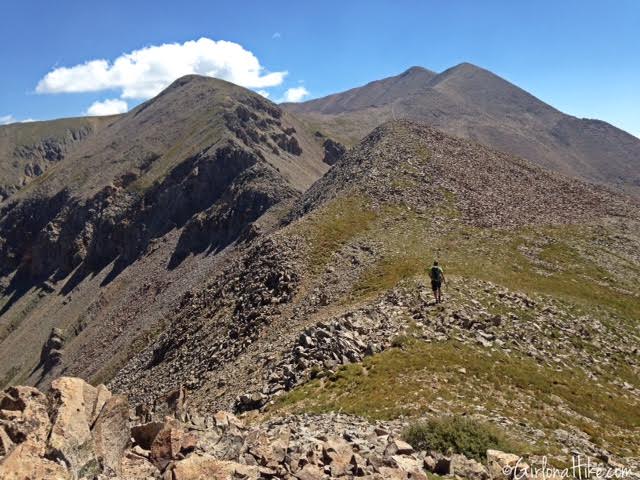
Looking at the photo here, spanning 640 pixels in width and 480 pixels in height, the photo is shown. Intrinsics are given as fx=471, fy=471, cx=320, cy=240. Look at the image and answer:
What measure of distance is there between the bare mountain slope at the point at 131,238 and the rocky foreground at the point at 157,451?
6903 centimetres

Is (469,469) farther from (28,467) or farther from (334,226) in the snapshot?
(334,226)

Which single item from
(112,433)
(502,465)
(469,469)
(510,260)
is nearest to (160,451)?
(112,433)

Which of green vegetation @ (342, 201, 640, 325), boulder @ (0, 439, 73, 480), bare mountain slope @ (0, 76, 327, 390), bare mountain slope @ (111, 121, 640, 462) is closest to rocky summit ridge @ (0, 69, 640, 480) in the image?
boulder @ (0, 439, 73, 480)

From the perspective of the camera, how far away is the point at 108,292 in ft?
429

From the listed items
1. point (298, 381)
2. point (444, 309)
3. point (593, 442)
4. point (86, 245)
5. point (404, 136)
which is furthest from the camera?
point (86, 245)

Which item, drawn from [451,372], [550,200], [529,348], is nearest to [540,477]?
[451,372]

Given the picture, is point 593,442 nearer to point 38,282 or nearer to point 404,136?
point 404,136

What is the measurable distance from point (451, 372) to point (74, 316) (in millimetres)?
134265

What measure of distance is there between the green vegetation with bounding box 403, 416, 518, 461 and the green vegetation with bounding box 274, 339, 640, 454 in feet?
9.25

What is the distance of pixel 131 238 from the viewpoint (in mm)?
157000

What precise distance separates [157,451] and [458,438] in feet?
35.2

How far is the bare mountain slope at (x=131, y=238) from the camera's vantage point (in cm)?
11325

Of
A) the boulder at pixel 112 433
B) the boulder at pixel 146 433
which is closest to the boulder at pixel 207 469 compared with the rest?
the boulder at pixel 112 433

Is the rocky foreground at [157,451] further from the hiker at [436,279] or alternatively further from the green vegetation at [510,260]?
the green vegetation at [510,260]
